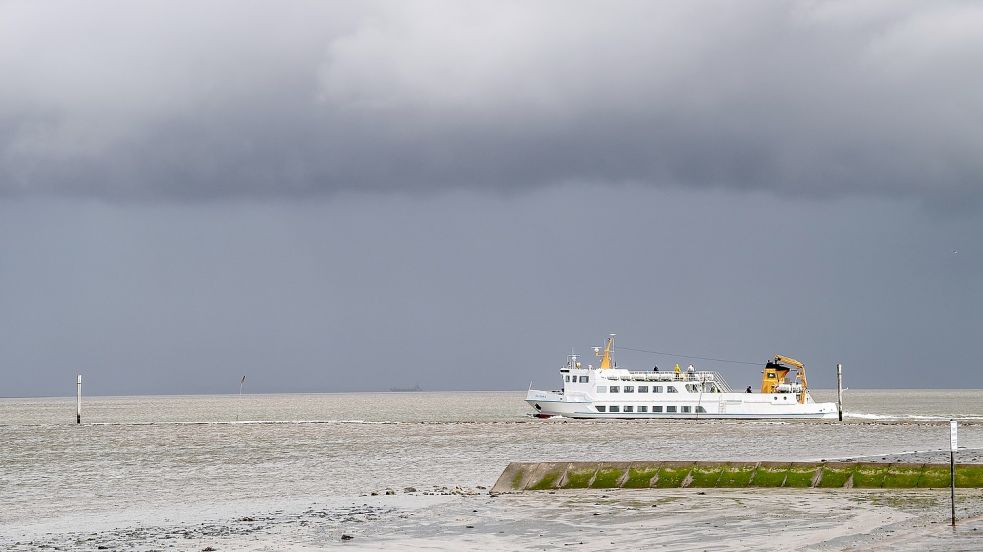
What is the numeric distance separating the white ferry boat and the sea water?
1.20m

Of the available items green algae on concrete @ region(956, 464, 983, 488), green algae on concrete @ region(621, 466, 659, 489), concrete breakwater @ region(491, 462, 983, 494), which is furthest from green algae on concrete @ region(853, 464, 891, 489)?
green algae on concrete @ region(621, 466, 659, 489)

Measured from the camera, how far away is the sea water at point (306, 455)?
111 feet

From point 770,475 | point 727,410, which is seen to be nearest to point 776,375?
point 727,410

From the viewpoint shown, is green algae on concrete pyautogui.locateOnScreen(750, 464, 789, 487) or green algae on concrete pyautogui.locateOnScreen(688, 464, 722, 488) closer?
green algae on concrete pyautogui.locateOnScreen(750, 464, 789, 487)

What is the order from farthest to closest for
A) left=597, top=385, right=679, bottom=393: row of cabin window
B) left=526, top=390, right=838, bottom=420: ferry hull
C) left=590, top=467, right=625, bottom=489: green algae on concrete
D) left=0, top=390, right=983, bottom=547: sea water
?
left=597, top=385, right=679, bottom=393: row of cabin window, left=526, top=390, right=838, bottom=420: ferry hull, left=0, top=390, right=983, bottom=547: sea water, left=590, top=467, right=625, bottom=489: green algae on concrete

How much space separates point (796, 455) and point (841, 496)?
2415 cm

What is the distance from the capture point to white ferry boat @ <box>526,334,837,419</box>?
97562 millimetres

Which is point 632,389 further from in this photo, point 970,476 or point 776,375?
point 970,476

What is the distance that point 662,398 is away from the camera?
322 feet

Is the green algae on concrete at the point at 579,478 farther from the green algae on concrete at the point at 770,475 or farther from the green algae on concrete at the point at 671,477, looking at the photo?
the green algae on concrete at the point at 770,475

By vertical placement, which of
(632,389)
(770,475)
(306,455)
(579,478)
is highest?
(632,389)

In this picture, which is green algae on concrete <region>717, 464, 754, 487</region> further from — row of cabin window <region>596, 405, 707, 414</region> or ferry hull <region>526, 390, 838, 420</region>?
row of cabin window <region>596, 405, 707, 414</region>

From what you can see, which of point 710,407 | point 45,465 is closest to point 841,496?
point 45,465

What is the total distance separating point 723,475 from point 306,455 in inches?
1160
